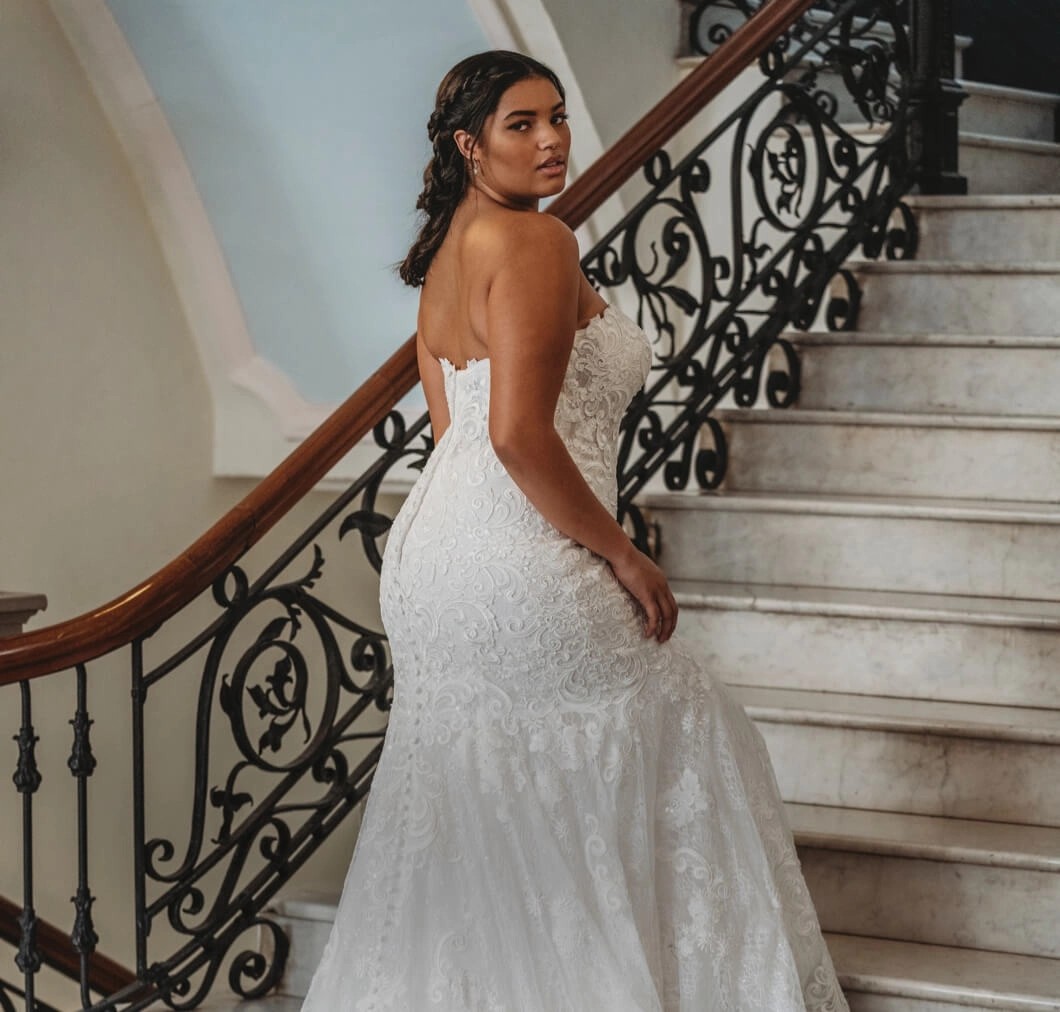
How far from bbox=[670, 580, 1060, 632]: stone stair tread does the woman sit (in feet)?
3.56

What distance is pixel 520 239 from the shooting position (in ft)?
7.61

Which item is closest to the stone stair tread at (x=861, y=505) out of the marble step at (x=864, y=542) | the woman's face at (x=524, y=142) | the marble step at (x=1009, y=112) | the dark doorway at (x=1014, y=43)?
the marble step at (x=864, y=542)

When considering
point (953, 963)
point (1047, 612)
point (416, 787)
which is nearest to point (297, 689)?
point (416, 787)

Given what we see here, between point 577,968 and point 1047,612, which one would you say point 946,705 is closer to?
point 1047,612

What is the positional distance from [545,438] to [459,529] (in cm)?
22

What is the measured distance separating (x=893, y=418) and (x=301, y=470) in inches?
66.3

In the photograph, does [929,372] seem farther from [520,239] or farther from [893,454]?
[520,239]

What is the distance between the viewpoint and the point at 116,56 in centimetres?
459

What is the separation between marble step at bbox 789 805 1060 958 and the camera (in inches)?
115

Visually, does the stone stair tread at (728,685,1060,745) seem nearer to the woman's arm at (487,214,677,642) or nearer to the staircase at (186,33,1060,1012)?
the staircase at (186,33,1060,1012)

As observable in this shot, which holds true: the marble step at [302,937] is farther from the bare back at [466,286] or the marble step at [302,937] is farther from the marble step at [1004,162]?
the marble step at [1004,162]

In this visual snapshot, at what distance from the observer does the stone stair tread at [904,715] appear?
3.18 m

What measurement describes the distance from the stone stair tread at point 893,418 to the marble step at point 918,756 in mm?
809

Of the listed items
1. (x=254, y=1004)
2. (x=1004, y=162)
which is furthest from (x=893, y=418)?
(x=254, y=1004)
